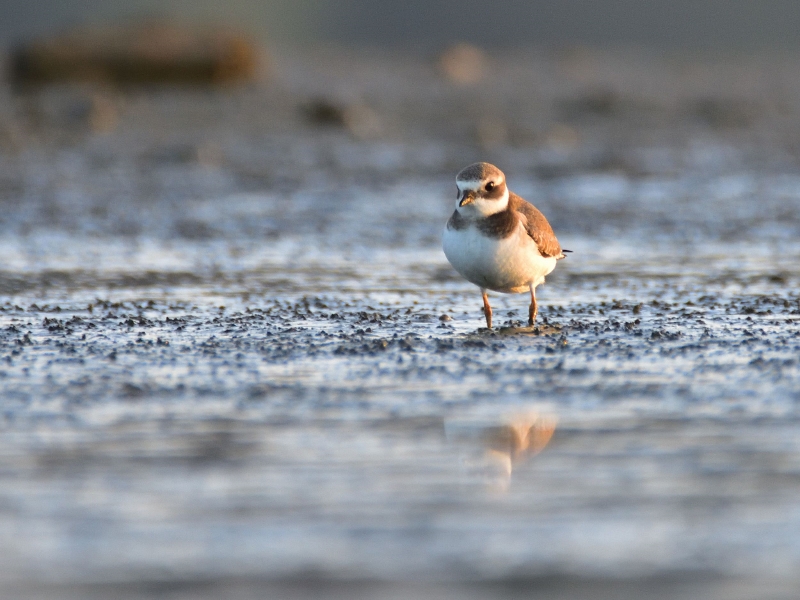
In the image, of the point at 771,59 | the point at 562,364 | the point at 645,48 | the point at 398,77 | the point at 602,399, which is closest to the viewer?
the point at 602,399

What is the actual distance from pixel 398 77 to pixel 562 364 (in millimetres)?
19155

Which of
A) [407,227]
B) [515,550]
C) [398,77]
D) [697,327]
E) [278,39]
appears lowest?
[515,550]

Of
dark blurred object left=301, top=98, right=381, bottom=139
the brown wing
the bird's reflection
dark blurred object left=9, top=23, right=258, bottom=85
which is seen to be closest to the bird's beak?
the brown wing

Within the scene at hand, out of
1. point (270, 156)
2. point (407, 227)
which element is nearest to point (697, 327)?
point (407, 227)

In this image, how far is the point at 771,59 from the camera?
32.5 m

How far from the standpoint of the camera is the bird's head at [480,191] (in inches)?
301

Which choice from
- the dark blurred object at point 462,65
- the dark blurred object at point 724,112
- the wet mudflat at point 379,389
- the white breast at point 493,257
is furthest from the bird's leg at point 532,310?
the dark blurred object at point 462,65

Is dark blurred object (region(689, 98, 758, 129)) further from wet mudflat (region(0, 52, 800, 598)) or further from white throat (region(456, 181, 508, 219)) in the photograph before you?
white throat (region(456, 181, 508, 219))

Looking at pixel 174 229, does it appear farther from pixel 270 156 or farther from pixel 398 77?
pixel 398 77

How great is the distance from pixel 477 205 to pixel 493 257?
0.95 feet

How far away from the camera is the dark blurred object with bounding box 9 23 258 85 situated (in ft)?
72.0

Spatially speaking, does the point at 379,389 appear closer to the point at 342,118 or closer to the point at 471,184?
the point at 471,184

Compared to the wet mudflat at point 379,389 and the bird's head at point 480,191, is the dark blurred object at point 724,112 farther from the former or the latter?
the bird's head at point 480,191

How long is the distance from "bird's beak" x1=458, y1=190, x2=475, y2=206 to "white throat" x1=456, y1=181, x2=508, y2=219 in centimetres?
2
